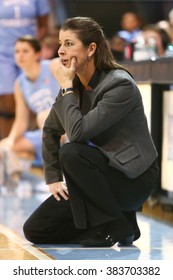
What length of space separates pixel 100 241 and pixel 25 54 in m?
4.04

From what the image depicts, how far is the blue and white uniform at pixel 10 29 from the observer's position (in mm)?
7824

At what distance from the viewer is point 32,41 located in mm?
7500

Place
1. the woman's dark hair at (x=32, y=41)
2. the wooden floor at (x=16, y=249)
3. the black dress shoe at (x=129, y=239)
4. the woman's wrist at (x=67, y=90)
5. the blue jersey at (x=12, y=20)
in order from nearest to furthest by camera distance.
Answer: the wooden floor at (x=16, y=249), the woman's wrist at (x=67, y=90), the black dress shoe at (x=129, y=239), the woman's dark hair at (x=32, y=41), the blue jersey at (x=12, y=20)

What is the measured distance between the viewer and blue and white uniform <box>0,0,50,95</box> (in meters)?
7.82

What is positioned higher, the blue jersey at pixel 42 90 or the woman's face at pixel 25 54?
the woman's face at pixel 25 54

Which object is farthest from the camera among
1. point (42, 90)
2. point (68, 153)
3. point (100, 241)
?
point (42, 90)

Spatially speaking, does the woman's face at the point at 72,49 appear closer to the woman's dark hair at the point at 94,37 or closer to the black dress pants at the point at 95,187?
the woman's dark hair at the point at 94,37

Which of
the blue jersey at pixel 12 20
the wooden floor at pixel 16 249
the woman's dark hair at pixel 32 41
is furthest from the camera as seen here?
the blue jersey at pixel 12 20

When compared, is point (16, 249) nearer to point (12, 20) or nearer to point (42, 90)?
point (42, 90)

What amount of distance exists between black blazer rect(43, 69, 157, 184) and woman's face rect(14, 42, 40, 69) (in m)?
3.76

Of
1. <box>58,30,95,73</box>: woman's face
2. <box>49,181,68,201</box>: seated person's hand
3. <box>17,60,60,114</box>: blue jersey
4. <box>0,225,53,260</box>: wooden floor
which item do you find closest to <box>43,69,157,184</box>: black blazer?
<box>58,30,95,73</box>: woman's face

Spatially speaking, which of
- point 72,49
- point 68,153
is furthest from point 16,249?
point 72,49

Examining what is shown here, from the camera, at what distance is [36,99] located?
7504mm

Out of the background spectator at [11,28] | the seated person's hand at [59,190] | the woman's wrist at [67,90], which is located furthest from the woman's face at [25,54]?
the woman's wrist at [67,90]
